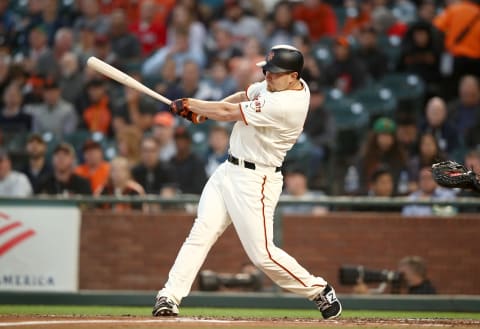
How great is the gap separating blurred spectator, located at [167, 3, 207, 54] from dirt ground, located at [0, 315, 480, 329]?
25.5 feet

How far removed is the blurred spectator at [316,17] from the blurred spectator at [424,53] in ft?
6.18

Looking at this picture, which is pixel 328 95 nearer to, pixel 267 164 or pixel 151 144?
pixel 151 144

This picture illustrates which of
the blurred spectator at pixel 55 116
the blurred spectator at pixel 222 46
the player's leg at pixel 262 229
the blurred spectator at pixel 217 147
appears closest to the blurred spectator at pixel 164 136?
the blurred spectator at pixel 217 147

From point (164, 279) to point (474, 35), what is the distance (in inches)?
203

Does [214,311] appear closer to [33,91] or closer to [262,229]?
[262,229]

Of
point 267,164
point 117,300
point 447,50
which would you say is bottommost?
point 117,300

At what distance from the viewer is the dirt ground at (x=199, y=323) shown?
6742 millimetres

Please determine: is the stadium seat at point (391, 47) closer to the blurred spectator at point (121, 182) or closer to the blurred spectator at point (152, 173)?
the blurred spectator at point (152, 173)

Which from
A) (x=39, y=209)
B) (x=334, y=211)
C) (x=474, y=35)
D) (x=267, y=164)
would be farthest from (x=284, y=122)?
(x=474, y=35)

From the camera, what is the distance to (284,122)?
7301 mm

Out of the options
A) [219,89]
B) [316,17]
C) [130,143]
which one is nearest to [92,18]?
[219,89]

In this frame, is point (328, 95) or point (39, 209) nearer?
point (39, 209)

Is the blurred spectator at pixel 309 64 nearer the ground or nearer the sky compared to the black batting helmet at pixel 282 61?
nearer the sky

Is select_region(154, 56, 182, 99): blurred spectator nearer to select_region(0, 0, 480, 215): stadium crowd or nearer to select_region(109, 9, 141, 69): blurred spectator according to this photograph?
select_region(0, 0, 480, 215): stadium crowd
